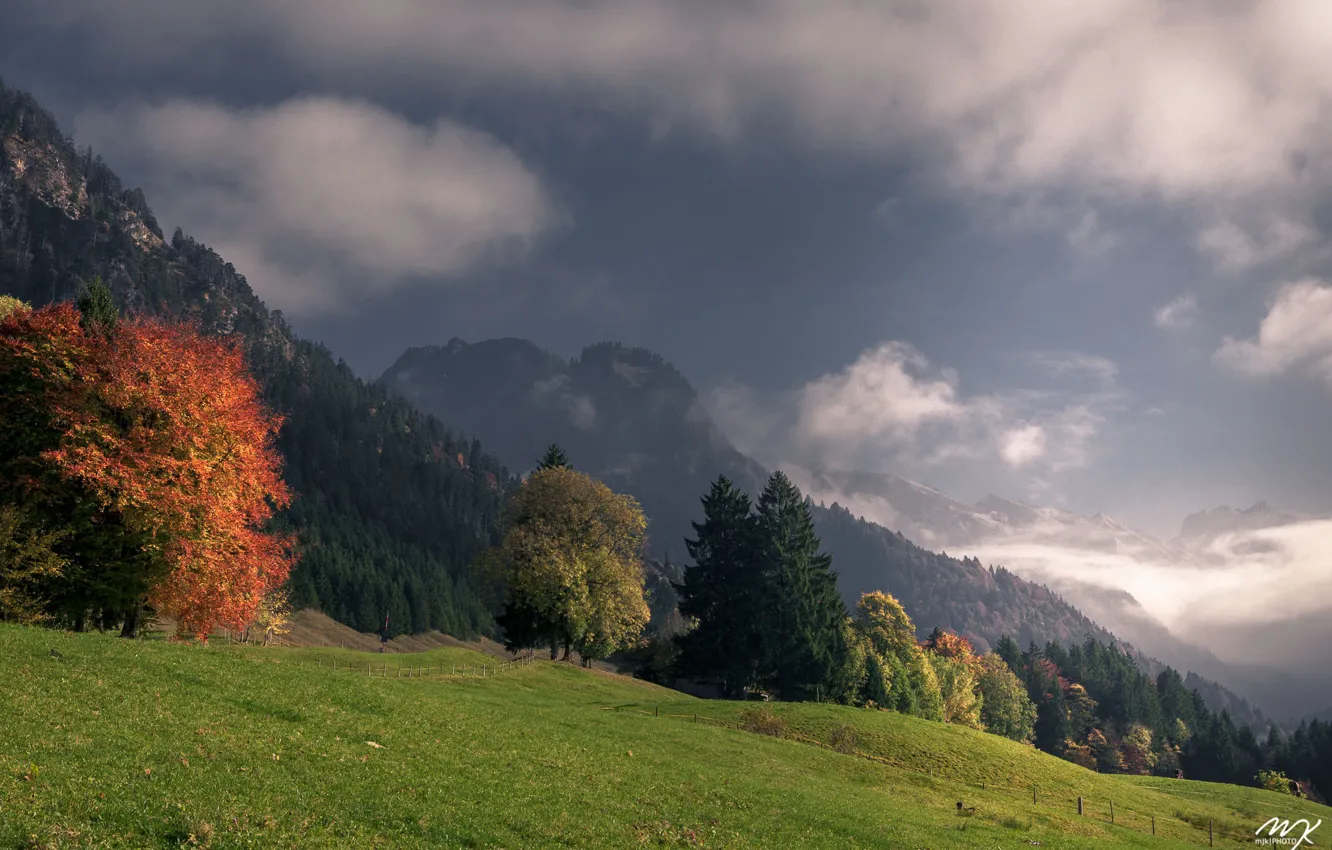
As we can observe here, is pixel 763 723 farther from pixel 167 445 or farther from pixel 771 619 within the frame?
pixel 167 445

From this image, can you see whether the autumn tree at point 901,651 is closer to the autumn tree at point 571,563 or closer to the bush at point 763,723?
the autumn tree at point 571,563

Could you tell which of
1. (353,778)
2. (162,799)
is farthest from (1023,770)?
(162,799)

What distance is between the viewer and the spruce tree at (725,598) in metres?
105

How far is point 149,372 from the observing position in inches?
1797

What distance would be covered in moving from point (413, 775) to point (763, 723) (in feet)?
145

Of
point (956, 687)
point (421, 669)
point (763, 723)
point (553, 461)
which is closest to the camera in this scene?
point (763, 723)

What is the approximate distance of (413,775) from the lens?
2839 cm

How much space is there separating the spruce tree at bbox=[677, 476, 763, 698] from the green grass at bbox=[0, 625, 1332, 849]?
4185 centimetres

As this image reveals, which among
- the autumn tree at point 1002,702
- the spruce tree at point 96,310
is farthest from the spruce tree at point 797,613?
the autumn tree at point 1002,702

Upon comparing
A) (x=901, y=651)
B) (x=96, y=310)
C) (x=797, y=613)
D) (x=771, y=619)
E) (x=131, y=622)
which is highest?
(x=96, y=310)

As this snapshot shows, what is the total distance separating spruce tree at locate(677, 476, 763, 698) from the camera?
105062 millimetres

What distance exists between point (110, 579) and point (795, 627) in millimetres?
75465

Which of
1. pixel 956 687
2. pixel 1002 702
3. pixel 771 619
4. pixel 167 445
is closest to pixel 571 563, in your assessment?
pixel 771 619

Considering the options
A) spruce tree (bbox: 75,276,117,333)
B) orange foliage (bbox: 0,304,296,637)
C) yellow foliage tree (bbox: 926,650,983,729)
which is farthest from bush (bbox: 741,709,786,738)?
yellow foliage tree (bbox: 926,650,983,729)
